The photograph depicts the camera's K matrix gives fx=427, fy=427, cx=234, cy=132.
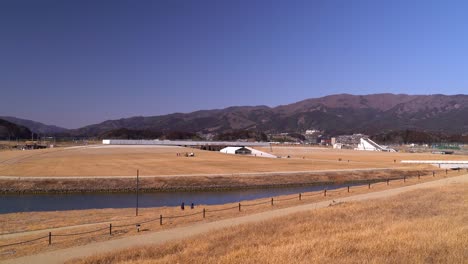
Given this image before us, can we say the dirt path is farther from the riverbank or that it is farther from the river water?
the riverbank

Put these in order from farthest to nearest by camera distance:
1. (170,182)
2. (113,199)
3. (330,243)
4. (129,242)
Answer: (170,182) < (113,199) < (129,242) < (330,243)

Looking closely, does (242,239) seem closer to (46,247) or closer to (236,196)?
(46,247)

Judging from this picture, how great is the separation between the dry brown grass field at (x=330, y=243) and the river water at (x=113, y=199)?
22.6 metres

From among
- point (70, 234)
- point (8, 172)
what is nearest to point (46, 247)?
point (70, 234)

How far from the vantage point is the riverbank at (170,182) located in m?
47.2

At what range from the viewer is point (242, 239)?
15898 mm

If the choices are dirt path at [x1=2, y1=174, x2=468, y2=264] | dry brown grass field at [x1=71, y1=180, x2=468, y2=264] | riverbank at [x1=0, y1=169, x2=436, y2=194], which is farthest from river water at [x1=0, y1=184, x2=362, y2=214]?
dry brown grass field at [x1=71, y1=180, x2=468, y2=264]

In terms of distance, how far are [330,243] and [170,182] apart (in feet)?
132

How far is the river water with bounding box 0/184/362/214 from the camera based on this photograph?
126ft

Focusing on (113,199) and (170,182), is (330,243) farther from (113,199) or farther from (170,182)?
(170,182)

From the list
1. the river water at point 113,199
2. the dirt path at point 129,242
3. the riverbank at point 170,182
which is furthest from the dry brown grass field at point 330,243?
the riverbank at point 170,182

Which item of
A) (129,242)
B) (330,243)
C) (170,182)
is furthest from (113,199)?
(330,243)

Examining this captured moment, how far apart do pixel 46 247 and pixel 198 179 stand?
36.2m

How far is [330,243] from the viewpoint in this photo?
Result: 13188 millimetres
